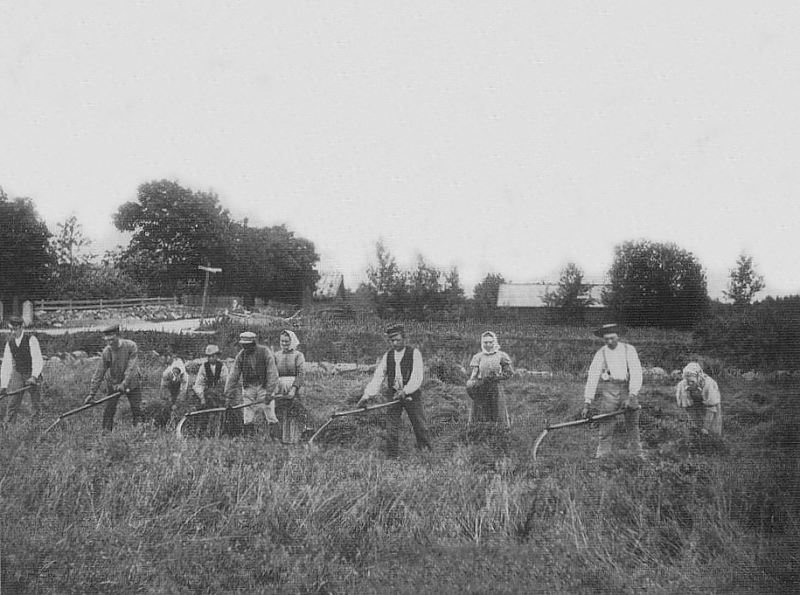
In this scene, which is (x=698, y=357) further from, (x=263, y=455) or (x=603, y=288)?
(x=263, y=455)

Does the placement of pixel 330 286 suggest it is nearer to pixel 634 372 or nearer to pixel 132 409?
pixel 132 409

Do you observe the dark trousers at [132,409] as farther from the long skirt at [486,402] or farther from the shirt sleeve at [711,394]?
the shirt sleeve at [711,394]

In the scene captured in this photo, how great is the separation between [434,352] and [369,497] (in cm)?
163

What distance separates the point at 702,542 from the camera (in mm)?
3951

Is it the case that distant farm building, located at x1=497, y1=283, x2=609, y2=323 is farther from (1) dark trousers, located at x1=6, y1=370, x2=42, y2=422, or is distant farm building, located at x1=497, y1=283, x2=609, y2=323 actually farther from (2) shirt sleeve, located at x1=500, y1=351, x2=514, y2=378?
(1) dark trousers, located at x1=6, y1=370, x2=42, y2=422

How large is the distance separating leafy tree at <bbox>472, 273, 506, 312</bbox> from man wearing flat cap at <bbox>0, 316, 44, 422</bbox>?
5390 millimetres

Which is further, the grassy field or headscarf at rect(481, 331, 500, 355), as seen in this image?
headscarf at rect(481, 331, 500, 355)

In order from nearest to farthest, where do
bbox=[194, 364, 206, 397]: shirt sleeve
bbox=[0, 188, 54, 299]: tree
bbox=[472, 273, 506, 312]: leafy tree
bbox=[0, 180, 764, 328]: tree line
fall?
bbox=[0, 180, 764, 328]: tree line, bbox=[472, 273, 506, 312]: leafy tree, bbox=[194, 364, 206, 397]: shirt sleeve, bbox=[0, 188, 54, 299]: tree

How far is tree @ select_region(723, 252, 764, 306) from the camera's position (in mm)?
4832

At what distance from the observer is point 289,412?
5914mm

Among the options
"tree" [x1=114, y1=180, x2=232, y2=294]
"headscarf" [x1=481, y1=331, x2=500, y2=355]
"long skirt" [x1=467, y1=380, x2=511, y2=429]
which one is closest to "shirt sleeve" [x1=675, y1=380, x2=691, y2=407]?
"long skirt" [x1=467, y1=380, x2=511, y2=429]

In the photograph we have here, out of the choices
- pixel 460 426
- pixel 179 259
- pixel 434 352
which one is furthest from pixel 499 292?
pixel 179 259

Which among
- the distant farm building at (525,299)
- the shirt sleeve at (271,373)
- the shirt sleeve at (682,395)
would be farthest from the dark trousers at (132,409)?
the shirt sleeve at (682,395)

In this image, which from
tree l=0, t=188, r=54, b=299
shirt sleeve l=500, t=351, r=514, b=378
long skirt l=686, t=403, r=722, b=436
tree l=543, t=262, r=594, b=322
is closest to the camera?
long skirt l=686, t=403, r=722, b=436
